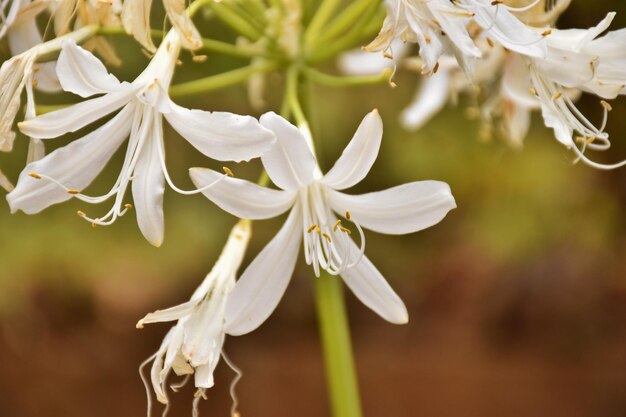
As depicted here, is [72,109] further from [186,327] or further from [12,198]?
[186,327]

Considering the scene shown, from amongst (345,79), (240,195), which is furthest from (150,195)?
(345,79)

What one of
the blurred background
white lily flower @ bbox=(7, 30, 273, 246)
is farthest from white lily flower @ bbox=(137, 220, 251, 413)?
the blurred background

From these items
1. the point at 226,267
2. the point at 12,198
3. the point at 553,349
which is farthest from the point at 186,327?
the point at 553,349

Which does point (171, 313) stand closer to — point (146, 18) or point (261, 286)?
point (261, 286)

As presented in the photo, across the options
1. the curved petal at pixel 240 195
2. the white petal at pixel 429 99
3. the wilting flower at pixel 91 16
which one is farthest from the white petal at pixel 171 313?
the white petal at pixel 429 99

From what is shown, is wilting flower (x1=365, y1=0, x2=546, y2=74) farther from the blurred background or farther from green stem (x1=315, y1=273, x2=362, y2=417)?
the blurred background

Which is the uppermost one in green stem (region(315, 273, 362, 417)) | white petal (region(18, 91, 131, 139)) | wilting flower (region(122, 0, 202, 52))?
wilting flower (region(122, 0, 202, 52))

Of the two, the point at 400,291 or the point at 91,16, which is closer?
the point at 91,16
